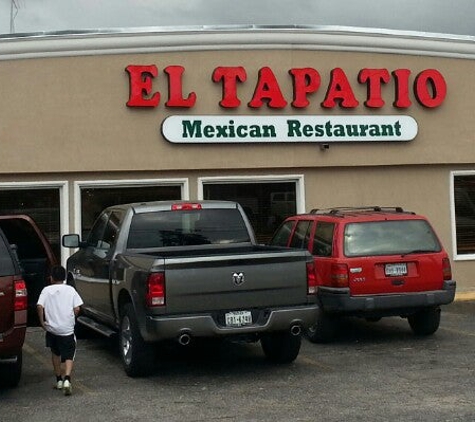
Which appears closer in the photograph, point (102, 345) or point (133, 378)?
point (133, 378)

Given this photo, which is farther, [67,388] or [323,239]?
Answer: [323,239]

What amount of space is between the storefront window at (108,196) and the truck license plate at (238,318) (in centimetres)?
811

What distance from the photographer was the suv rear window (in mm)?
11016

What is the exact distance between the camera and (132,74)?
638 inches

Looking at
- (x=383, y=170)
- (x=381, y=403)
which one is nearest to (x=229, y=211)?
(x=381, y=403)

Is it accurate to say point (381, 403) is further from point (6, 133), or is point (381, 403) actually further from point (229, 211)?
point (6, 133)

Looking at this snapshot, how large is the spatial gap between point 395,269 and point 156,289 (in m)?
3.81

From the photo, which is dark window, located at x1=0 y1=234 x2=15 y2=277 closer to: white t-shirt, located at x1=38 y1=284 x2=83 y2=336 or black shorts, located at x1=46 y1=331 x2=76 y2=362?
white t-shirt, located at x1=38 y1=284 x2=83 y2=336

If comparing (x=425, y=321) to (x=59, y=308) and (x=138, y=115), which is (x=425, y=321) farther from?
(x=138, y=115)

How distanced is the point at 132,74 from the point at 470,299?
26.8 feet

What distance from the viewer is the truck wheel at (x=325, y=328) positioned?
11188mm

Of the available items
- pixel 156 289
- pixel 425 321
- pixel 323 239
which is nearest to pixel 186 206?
pixel 156 289

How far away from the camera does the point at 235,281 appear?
8.71 metres

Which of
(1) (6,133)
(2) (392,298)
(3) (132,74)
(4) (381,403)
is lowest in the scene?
(4) (381,403)
